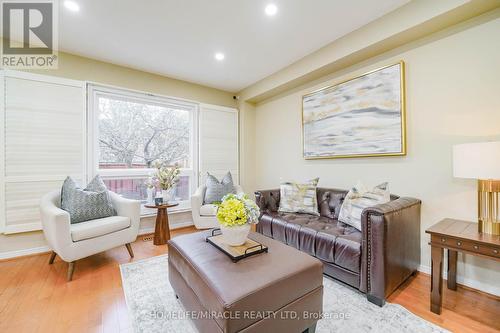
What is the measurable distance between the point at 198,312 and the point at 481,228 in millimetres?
2066

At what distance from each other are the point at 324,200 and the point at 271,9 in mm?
2188

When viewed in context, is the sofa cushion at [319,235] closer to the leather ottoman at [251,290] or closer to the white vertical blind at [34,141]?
the leather ottoman at [251,290]

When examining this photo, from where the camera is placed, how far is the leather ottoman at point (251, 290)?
3.51ft

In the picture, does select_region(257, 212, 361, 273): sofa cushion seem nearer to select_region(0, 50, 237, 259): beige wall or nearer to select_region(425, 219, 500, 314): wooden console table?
select_region(425, 219, 500, 314): wooden console table

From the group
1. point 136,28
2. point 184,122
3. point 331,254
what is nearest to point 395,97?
point 331,254

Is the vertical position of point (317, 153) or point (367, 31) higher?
point (367, 31)

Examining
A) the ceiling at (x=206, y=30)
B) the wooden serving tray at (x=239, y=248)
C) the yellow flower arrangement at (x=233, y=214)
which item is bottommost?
the wooden serving tray at (x=239, y=248)

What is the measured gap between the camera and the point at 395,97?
2359mm

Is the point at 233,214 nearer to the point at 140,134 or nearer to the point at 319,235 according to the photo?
the point at 319,235

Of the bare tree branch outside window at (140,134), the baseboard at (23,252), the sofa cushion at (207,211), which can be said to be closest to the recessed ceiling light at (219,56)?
the bare tree branch outside window at (140,134)

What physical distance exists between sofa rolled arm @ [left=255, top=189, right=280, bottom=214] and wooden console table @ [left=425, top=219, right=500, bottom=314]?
5.55 feet

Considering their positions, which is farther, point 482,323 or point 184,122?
point 184,122

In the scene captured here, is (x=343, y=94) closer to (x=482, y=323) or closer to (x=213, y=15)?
(x=213, y=15)

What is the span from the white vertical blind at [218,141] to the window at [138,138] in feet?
0.52
